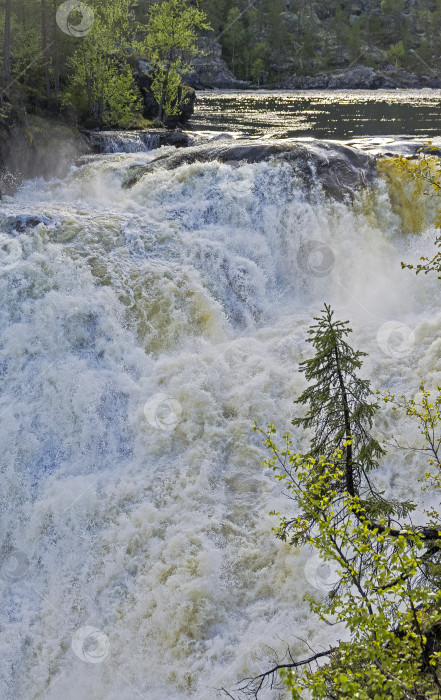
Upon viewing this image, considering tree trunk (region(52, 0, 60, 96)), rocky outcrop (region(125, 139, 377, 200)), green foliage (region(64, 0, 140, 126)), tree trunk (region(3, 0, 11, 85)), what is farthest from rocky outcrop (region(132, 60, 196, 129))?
rocky outcrop (region(125, 139, 377, 200))

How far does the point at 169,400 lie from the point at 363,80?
311ft

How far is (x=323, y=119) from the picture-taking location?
4231 cm

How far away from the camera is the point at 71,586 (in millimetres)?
9250

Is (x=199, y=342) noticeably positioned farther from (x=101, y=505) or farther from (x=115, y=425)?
(x=101, y=505)

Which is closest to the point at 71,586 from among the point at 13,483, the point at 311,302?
the point at 13,483

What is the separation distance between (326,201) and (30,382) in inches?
477

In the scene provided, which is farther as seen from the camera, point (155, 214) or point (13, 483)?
point (155, 214)

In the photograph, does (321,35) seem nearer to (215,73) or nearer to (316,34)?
(316,34)

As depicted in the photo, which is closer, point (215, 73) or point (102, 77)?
point (102, 77)

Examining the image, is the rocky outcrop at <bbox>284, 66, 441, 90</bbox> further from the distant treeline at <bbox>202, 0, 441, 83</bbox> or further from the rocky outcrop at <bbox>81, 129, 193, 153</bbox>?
the rocky outcrop at <bbox>81, 129, 193, 153</bbox>

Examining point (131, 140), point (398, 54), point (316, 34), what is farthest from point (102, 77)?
point (316, 34)

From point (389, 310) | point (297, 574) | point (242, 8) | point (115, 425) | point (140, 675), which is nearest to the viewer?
point (140, 675)

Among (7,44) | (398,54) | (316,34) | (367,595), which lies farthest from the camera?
(316,34)

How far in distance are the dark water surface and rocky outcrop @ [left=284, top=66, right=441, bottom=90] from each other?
35.0m
